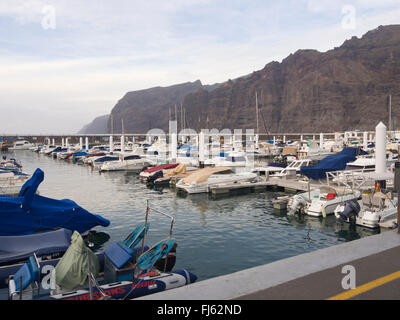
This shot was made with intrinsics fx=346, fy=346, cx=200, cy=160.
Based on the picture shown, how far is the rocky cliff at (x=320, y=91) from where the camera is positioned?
13888cm

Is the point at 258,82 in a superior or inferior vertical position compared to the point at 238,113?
superior

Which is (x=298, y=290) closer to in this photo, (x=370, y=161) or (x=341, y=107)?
(x=370, y=161)

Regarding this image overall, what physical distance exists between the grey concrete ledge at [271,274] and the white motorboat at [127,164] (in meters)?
40.2

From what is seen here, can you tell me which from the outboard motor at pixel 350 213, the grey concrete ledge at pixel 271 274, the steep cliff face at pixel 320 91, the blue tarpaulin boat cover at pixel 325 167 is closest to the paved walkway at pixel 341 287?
the grey concrete ledge at pixel 271 274

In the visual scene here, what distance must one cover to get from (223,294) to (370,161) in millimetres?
25979

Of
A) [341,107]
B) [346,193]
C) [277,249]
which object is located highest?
[341,107]

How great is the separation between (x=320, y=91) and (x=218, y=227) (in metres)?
144

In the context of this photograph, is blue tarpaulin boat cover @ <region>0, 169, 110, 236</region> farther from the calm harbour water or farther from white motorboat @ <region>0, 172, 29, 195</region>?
white motorboat @ <region>0, 172, 29, 195</region>

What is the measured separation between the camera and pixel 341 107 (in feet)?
465

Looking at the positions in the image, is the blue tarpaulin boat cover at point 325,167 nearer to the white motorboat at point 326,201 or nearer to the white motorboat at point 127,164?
the white motorboat at point 326,201

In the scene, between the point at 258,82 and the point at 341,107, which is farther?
the point at 258,82

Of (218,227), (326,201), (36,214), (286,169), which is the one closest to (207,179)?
(286,169)
